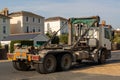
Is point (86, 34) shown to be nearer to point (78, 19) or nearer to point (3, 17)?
point (78, 19)

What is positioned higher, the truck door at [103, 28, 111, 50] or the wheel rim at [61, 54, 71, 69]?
the truck door at [103, 28, 111, 50]

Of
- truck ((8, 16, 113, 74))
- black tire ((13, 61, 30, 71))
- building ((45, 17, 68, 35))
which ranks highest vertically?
building ((45, 17, 68, 35))

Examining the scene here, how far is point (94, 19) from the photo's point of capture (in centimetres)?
2209

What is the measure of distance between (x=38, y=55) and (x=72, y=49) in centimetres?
348

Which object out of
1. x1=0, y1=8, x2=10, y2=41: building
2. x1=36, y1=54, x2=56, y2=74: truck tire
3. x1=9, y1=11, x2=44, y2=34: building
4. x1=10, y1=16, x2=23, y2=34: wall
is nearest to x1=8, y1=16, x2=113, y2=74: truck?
x1=36, y1=54, x2=56, y2=74: truck tire

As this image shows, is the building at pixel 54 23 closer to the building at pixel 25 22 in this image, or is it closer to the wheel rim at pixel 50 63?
the building at pixel 25 22

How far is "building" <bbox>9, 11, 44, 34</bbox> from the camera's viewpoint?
290 feet

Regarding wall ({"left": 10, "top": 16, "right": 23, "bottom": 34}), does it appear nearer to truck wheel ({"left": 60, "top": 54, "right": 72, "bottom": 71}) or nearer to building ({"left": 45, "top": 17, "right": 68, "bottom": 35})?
building ({"left": 45, "top": 17, "right": 68, "bottom": 35})

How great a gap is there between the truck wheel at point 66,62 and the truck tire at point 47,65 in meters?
0.65

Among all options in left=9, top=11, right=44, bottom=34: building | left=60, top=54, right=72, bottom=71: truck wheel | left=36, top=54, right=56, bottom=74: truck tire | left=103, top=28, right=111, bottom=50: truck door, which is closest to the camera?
left=36, top=54, right=56, bottom=74: truck tire

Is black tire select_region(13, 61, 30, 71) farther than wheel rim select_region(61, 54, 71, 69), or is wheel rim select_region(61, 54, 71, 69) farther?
black tire select_region(13, 61, 30, 71)

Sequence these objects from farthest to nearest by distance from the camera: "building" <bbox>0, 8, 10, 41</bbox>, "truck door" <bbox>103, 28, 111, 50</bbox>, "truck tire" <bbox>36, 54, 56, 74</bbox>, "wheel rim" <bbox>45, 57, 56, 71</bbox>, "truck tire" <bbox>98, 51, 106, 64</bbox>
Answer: "building" <bbox>0, 8, 10, 41</bbox> → "truck door" <bbox>103, 28, 111, 50</bbox> → "truck tire" <bbox>98, 51, 106, 64</bbox> → "wheel rim" <bbox>45, 57, 56, 71</bbox> → "truck tire" <bbox>36, 54, 56, 74</bbox>

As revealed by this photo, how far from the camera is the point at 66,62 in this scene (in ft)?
61.1

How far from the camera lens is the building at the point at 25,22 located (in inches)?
3482
